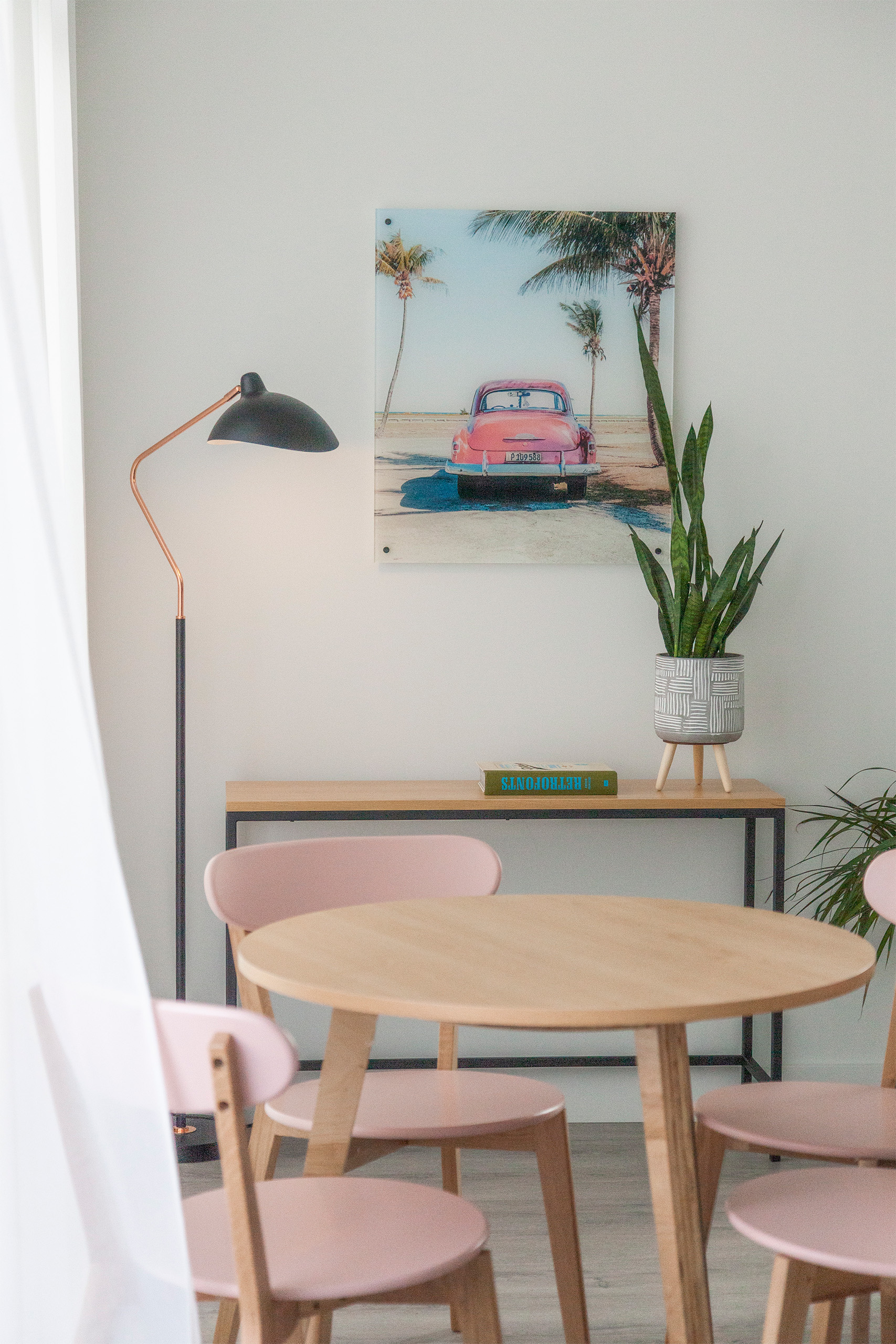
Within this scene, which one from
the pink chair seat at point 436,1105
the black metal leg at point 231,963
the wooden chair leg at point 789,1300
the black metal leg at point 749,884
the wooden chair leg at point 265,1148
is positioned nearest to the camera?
the wooden chair leg at point 789,1300

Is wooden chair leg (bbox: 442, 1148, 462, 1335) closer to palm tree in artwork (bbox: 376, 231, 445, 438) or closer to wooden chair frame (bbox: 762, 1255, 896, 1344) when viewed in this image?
wooden chair frame (bbox: 762, 1255, 896, 1344)

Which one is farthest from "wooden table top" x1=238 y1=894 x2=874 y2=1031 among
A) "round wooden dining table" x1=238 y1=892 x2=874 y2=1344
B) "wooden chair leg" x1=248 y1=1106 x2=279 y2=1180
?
"wooden chair leg" x1=248 y1=1106 x2=279 y2=1180

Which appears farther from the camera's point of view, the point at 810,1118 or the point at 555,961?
the point at 810,1118

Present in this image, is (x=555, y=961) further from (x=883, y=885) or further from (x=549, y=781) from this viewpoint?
(x=549, y=781)

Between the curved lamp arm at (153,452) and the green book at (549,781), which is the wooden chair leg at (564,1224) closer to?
the green book at (549,781)

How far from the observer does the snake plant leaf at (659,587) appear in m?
3.23

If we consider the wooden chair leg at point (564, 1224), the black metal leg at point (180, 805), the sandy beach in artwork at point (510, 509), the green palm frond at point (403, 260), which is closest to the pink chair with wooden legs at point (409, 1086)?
the wooden chair leg at point (564, 1224)

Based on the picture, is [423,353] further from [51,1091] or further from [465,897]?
[51,1091]

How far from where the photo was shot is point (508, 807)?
121 inches

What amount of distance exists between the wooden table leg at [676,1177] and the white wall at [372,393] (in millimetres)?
1861

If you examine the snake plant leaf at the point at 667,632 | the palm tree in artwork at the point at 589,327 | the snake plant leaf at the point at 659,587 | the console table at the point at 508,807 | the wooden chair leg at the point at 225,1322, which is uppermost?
the palm tree in artwork at the point at 589,327

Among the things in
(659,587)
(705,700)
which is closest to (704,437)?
(659,587)

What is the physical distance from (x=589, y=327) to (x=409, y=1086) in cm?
212

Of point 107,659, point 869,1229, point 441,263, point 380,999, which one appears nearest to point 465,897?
point 380,999
